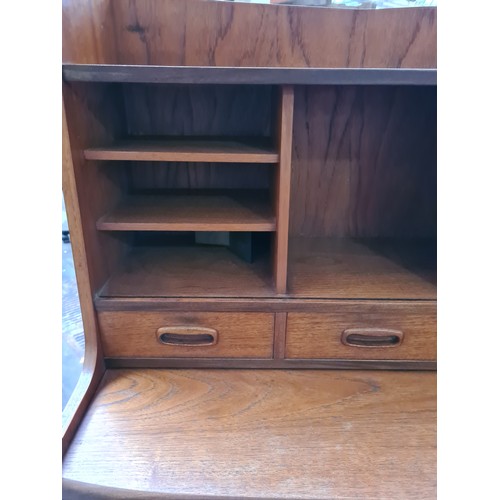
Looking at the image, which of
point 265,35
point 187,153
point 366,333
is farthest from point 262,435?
point 265,35

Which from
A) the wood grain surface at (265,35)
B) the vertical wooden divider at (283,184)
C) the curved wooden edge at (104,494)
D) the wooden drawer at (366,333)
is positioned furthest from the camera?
the wood grain surface at (265,35)

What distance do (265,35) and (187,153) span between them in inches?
18.0

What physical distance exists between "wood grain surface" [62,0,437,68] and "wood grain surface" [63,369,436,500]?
2.52 feet

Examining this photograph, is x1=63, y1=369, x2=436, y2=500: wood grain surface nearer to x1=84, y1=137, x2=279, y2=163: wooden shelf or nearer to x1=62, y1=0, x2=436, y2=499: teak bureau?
x1=62, y1=0, x2=436, y2=499: teak bureau

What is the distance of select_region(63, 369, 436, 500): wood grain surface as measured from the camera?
64cm

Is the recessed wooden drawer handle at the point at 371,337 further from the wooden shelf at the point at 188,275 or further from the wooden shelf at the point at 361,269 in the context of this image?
the wooden shelf at the point at 188,275

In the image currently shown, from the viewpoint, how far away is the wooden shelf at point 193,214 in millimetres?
823

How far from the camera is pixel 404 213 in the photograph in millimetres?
1156

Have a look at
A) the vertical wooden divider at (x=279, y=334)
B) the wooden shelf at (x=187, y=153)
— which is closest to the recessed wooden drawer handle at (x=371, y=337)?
the vertical wooden divider at (x=279, y=334)

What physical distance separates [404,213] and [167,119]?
0.71 meters

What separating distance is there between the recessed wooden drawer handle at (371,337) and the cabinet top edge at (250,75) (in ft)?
1.60

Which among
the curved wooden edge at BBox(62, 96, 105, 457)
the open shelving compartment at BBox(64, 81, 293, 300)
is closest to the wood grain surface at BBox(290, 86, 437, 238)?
the open shelving compartment at BBox(64, 81, 293, 300)

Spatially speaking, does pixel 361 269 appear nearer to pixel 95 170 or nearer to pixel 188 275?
pixel 188 275

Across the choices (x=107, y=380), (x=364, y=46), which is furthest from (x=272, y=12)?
(x=107, y=380)
